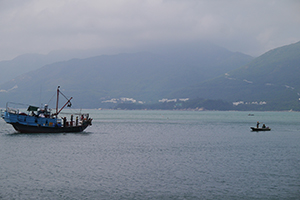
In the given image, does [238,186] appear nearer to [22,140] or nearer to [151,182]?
[151,182]

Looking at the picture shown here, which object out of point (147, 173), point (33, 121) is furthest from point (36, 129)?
point (147, 173)

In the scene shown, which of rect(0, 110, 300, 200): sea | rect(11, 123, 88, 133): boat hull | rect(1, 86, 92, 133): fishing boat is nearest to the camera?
rect(0, 110, 300, 200): sea

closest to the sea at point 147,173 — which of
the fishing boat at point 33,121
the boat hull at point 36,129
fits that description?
the fishing boat at point 33,121

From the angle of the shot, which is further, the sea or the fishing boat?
the fishing boat

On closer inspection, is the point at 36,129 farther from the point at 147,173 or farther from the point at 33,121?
the point at 147,173

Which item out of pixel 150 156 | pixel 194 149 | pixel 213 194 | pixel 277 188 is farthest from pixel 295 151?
pixel 213 194

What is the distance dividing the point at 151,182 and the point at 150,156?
678 inches

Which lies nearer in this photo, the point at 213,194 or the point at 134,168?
the point at 213,194

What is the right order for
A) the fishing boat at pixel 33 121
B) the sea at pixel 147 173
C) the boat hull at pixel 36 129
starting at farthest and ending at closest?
1. the boat hull at pixel 36 129
2. the fishing boat at pixel 33 121
3. the sea at pixel 147 173

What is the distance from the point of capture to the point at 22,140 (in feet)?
230

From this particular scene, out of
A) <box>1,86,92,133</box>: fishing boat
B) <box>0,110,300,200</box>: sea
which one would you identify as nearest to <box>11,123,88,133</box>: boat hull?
<box>1,86,92,133</box>: fishing boat

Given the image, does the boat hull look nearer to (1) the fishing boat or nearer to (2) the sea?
(1) the fishing boat

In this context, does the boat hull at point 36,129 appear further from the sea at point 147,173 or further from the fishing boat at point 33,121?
the sea at point 147,173

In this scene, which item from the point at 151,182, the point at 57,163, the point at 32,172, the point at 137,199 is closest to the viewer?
the point at 137,199
